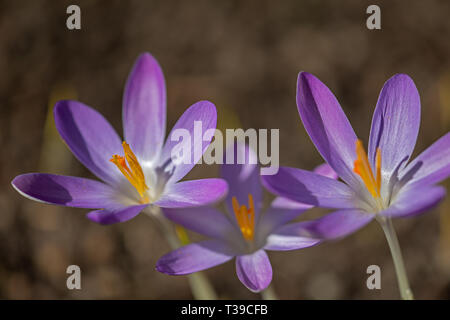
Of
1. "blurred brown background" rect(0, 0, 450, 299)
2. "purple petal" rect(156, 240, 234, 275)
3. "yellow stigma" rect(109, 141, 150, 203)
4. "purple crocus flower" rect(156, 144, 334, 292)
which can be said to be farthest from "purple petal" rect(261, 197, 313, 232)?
"blurred brown background" rect(0, 0, 450, 299)

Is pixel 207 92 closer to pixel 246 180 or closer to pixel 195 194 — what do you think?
pixel 246 180

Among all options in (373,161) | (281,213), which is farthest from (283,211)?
(373,161)

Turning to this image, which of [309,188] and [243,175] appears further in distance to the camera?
[243,175]

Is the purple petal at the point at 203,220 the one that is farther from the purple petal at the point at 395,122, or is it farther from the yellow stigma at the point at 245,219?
the purple petal at the point at 395,122

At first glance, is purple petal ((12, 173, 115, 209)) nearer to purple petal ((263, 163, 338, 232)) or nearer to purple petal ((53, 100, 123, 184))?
purple petal ((53, 100, 123, 184))
